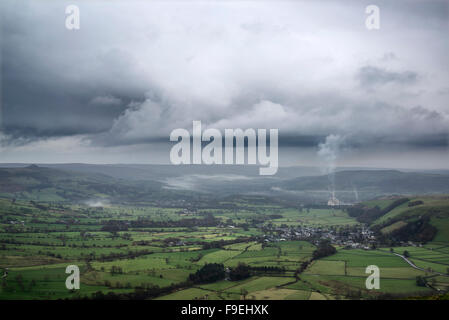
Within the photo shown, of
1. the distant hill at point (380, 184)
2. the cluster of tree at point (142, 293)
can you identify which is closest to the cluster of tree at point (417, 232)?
the cluster of tree at point (142, 293)

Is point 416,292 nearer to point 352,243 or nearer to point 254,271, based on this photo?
point 254,271

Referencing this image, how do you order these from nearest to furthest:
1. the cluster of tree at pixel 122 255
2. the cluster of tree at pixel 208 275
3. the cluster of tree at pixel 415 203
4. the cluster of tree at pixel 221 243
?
the cluster of tree at pixel 208 275, the cluster of tree at pixel 122 255, the cluster of tree at pixel 221 243, the cluster of tree at pixel 415 203

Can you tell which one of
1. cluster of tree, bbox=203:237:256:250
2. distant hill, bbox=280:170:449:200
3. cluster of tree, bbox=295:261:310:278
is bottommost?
cluster of tree, bbox=203:237:256:250

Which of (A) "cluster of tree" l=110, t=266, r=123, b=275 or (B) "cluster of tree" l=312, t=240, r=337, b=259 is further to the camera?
(B) "cluster of tree" l=312, t=240, r=337, b=259

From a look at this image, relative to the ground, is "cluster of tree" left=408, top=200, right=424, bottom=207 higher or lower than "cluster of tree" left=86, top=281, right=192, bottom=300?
higher

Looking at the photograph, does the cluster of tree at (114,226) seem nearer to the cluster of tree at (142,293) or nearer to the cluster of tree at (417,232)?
the cluster of tree at (142,293)

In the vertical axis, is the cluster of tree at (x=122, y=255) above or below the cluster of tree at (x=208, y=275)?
below

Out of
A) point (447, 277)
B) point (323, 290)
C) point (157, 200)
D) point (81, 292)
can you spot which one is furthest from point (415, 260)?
point (157, 200)

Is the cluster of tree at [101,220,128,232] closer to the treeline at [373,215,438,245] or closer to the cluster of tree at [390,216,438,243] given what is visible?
the treeline at [373,215,438,245]

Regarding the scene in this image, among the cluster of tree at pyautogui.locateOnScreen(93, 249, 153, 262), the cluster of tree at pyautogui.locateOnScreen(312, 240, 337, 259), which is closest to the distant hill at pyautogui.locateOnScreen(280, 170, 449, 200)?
the cluster of tree at pyautogui.locateOnScreen(312, 240, 337, 259)

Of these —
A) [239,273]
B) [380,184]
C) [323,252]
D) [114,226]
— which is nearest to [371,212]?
[323,252]
